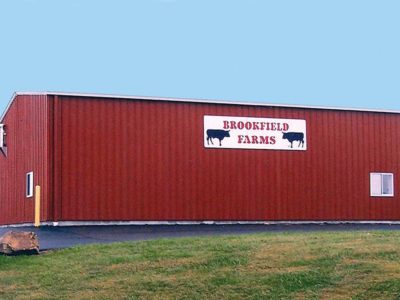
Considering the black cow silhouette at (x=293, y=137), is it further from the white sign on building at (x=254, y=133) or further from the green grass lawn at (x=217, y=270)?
the green grass lawn at (x=217, y=270)

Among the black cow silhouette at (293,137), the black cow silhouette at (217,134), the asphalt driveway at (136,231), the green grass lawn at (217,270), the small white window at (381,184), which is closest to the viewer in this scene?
the green grass lawn at (217,270)

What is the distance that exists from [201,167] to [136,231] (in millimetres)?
4260

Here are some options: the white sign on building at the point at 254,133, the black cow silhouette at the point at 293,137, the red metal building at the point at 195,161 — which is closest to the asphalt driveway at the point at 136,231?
the red metal building at the point at 195,161

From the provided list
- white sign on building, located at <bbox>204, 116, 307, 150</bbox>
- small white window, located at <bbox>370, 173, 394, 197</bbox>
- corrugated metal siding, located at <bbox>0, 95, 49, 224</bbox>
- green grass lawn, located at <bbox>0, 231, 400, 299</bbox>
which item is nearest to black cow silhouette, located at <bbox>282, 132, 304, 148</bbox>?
Result: white sign on building, located at <bbox>204, 116, 307, 150</bbox>

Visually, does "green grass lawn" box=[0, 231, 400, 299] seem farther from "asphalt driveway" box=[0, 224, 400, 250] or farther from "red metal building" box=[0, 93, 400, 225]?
"red metal building" box=[0, 93, 400, 225]

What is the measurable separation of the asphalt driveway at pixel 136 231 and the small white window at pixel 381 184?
1.62 metres

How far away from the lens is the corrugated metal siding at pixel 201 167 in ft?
97.7

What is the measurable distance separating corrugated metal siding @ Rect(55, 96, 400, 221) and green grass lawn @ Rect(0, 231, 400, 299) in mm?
8482

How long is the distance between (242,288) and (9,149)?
67.7 ft

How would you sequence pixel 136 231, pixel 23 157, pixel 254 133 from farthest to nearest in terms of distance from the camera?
pixel 23 157, pixel 254 133, pixel 136 231

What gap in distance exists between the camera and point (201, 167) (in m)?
31.2

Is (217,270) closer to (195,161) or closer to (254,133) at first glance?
(195,161)

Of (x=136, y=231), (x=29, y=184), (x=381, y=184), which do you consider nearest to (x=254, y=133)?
(x=381, y=184)

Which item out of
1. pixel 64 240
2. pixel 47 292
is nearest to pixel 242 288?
pixel 47 292
